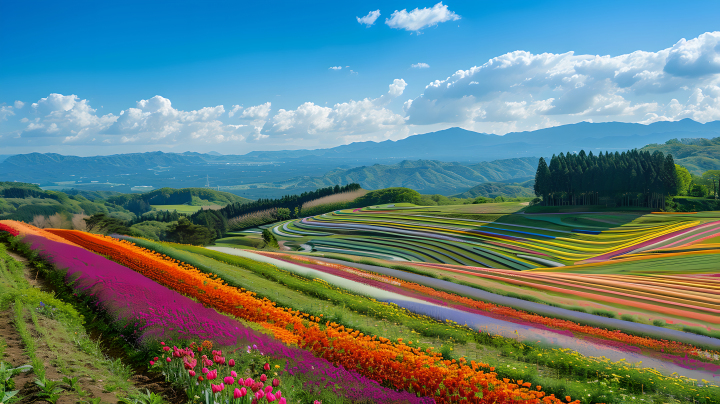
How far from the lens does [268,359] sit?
927 cm

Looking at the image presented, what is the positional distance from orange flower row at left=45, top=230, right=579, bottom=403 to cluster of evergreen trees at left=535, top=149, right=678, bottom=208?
62.2 metres

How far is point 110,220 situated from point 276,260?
39.4 metres

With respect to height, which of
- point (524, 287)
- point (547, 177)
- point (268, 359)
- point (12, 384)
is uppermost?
point (547, 177)

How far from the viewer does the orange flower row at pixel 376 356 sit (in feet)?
27.5

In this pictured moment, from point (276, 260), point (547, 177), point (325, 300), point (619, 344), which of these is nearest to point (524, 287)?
point (619, 344)

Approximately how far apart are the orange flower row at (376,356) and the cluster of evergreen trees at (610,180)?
6221 centimetres

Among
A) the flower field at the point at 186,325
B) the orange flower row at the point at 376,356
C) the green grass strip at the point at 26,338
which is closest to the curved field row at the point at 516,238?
the orange flower row at the point at 376,356

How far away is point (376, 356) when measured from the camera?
9.72 metres

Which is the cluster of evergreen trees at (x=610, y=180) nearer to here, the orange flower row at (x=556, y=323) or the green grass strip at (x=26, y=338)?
the orange flower row at (x=556, y=323)

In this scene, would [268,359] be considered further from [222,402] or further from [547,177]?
[547,177]

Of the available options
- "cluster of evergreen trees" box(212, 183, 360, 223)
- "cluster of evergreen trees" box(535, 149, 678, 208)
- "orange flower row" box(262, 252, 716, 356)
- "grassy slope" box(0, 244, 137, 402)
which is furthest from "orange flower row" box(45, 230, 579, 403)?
"cluster of evergreen trees" box(212, 183, 360, 223)

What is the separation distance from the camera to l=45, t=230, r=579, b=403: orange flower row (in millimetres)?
8367

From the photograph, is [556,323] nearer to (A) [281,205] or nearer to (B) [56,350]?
(B) [56,350]

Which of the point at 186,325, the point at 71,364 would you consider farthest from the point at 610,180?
the point at 71,364
